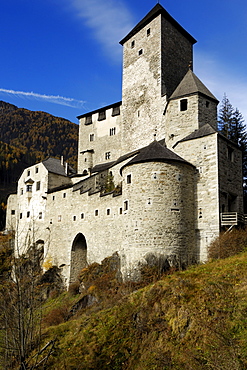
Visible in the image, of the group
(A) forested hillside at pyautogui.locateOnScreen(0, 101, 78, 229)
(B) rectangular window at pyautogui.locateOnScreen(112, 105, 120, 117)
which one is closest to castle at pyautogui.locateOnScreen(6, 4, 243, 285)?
(B) rectangular window at pyautogui.locateOnScreen(112, 105, 120, 117)

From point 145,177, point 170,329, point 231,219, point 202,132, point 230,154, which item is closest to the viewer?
point 170,329

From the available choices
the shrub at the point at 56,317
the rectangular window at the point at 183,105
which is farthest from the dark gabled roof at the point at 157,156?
the shrub at the point at 56,317

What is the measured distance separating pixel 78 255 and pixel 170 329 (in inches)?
800

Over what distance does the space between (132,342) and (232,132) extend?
28.8 m

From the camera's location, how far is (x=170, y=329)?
16.5 m

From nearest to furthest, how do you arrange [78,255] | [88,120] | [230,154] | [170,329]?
[170,329] → [230,154] → [78,255] → [88,120]

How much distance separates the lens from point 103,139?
150 feet

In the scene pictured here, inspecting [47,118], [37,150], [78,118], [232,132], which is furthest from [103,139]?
[47,118]

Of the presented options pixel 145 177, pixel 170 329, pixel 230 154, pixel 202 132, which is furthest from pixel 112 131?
pixel 170 329

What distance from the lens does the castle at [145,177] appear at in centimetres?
2456

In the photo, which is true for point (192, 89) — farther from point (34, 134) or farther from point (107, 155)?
point (34, 134)

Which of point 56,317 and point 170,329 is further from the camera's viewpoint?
point 56,317

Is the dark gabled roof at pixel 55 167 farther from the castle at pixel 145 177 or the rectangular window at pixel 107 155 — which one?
the rectangular window at pixel 107 155

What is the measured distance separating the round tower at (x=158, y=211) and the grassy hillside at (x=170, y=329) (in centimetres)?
366
